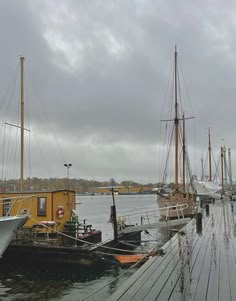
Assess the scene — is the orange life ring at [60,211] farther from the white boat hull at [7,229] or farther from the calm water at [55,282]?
the white boat hull at [7,229]

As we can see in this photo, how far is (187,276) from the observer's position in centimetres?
820

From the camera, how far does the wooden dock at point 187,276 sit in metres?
6.77

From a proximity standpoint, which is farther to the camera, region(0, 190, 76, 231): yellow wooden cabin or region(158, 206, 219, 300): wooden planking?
region(0, 190, 76, 231): yellow wooden cabin

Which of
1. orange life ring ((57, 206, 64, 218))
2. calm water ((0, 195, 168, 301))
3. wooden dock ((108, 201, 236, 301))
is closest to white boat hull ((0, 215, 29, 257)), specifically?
calm water ((0, 195, 168, 301))

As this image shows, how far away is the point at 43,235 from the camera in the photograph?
1906cm

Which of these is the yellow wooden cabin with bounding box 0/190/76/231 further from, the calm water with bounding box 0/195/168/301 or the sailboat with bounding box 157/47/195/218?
the sailboat with bounding box 157/47/195/218

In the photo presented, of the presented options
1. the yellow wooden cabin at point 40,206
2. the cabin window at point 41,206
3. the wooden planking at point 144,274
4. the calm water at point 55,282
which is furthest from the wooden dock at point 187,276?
the cabin window at point 41,206

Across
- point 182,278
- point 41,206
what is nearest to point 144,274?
point 182,278

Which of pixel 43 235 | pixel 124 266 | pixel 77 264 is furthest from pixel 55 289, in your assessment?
pixel 43 235

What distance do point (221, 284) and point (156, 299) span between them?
5.49 ft

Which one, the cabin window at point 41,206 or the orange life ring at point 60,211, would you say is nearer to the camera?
the cabin window at point 41,206

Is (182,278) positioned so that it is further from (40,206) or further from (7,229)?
(40,206)

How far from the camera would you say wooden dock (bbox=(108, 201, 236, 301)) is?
6766mm

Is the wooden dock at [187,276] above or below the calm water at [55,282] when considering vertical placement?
above
